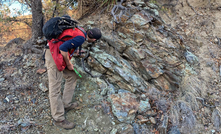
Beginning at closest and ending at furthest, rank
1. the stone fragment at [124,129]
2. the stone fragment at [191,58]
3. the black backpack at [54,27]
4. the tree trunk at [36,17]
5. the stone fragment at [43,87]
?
the black backpack at [54,27], the stone fragment at [124,129], the stone fragment at [43,87], the tree trunk at [36,17], the stone fragment at [191,58]

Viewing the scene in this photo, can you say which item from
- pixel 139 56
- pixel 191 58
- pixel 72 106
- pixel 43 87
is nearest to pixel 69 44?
pixel 72 106

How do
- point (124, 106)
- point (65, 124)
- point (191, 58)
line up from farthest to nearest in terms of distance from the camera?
point (191, 58) < point (124, 106) < point (65, 124)

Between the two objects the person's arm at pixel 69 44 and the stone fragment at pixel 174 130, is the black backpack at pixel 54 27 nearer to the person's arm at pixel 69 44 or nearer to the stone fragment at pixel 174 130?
the person's arm at pixel 69 44

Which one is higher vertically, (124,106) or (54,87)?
(54,87)

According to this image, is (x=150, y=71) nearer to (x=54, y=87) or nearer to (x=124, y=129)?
(x=124, y=129)

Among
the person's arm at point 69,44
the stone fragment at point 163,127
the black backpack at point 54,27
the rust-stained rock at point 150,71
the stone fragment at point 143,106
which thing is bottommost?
the stone fragment at point 163,127

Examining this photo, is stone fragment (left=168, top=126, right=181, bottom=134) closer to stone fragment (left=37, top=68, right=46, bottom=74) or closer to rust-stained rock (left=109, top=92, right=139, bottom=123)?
rust-stained rock (left=109, top=92, right=139, bottom=123)

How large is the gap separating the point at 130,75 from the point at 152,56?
1.05m

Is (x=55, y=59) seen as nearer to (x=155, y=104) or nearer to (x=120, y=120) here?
(x=120, y=120)

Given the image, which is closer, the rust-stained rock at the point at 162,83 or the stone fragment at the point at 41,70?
the stone fragment at the point at 41,70

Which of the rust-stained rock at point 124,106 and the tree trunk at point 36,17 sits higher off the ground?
the tree trunk at point 36,17

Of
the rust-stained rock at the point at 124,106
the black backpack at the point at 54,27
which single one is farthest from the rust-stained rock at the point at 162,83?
the black backpack at the point at 54,27

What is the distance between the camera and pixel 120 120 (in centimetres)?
331

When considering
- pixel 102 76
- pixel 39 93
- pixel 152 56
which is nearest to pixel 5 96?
pixel 39 93
